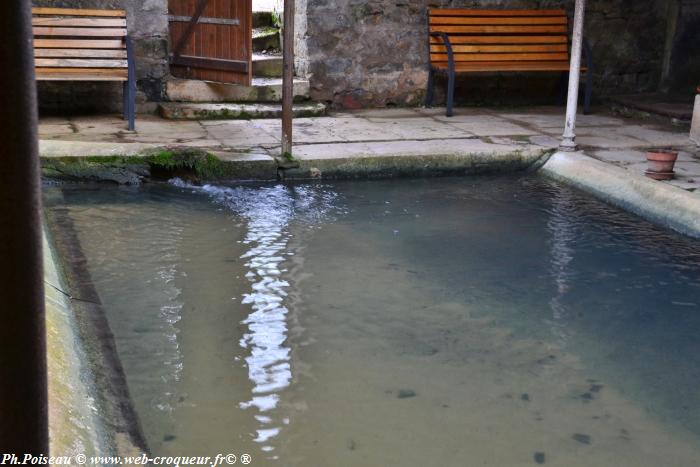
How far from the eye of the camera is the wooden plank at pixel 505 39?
7980 mm

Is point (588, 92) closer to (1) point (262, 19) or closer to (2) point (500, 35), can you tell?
(2) point (500, 35)

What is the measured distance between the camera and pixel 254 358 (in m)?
3.04

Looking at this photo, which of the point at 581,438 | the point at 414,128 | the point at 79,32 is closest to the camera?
the point at 581,438

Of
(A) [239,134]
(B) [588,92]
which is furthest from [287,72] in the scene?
(B) [588,92]

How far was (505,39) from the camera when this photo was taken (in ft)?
26.5

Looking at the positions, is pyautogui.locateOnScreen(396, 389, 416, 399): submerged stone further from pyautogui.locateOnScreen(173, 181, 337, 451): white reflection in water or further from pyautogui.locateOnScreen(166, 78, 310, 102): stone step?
pyautogui.locateOnScreen(166, 78, 310, 102): stone step

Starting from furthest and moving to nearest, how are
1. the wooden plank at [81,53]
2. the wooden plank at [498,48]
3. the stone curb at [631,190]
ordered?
the wooden plank at [498,48] < the wooden plank at [81,53] < the stone curb at [631,190]

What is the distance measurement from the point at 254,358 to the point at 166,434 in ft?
1.95

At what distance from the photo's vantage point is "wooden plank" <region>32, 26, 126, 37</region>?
6.66 meters

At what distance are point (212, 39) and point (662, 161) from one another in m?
4.03

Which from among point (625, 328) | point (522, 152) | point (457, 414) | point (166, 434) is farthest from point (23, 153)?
point (522, 152)

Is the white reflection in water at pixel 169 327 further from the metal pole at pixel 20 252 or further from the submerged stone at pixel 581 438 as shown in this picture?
the metal pole at pixel 20 252

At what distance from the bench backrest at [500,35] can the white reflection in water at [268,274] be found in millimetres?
3120

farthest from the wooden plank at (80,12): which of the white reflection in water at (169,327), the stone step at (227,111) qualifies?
the white reflection in water at (169,327)
